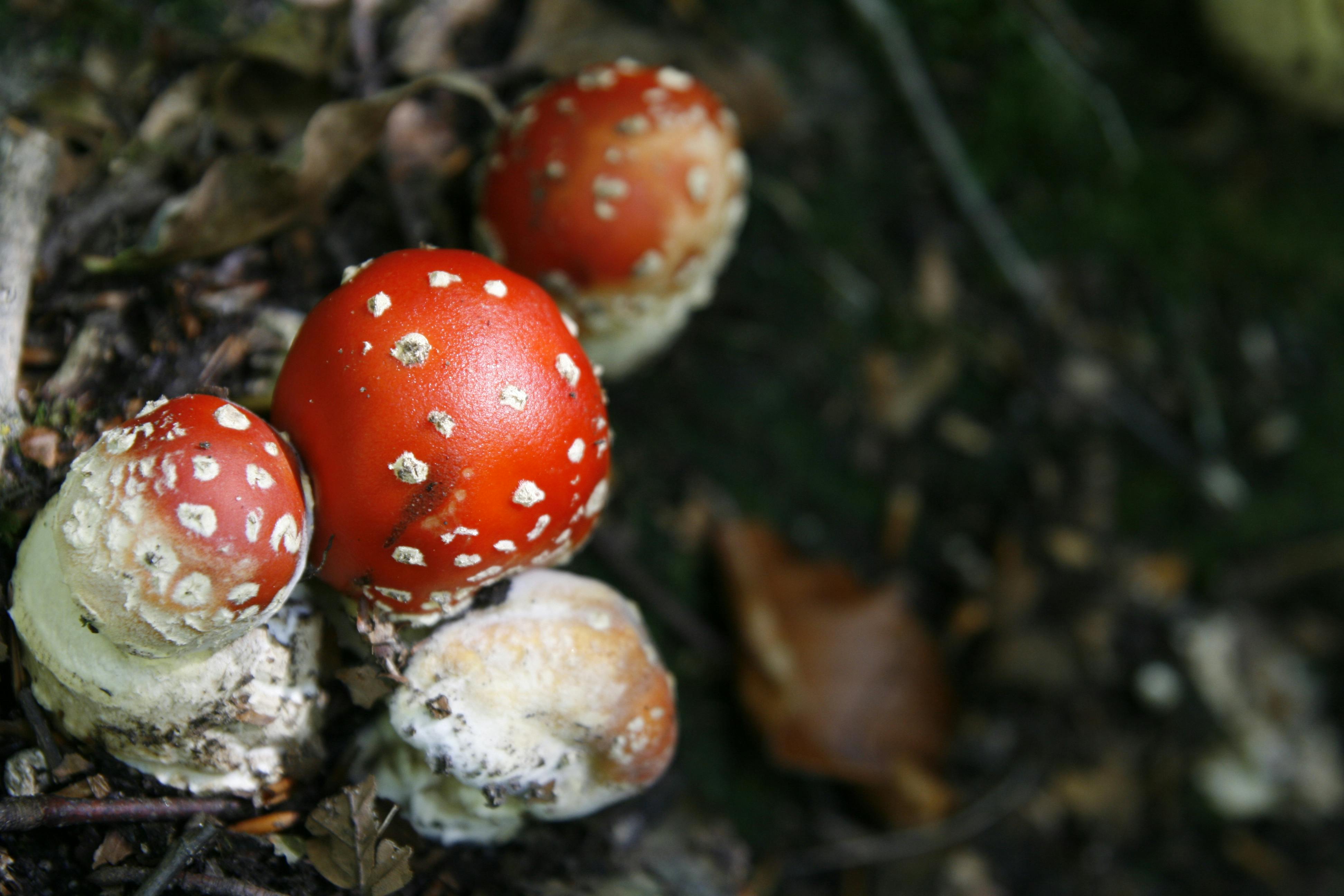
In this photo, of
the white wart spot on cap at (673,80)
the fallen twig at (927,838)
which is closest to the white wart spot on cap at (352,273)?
the white wart spot on cap at (673,80)

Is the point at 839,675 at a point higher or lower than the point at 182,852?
lower

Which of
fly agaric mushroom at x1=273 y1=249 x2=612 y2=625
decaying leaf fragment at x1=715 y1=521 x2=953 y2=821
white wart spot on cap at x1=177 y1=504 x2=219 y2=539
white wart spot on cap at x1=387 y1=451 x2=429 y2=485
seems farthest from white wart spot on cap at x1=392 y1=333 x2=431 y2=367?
decaying leaf fragment at x1=715 y1=521 x2=953 y2=821

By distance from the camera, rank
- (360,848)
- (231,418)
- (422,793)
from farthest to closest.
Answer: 1. (422,793)
2. (360,848)
3. (231,418)

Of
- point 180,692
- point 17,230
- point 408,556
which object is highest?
point 17,230

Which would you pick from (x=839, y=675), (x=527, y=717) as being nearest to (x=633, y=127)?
(x=527, y=717)

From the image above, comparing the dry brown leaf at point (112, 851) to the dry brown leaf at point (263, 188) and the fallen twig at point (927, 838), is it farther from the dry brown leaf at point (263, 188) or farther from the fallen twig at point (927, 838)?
the fallen twig at point (927, 838)

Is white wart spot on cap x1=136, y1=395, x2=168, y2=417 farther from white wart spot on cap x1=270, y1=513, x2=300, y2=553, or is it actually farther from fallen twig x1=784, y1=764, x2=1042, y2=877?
fallen twig x1=784, y1=764, x2=1042, y2=877

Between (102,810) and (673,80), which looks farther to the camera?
(673,80)

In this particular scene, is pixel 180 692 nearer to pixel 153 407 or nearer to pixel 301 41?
pixel 153 407
